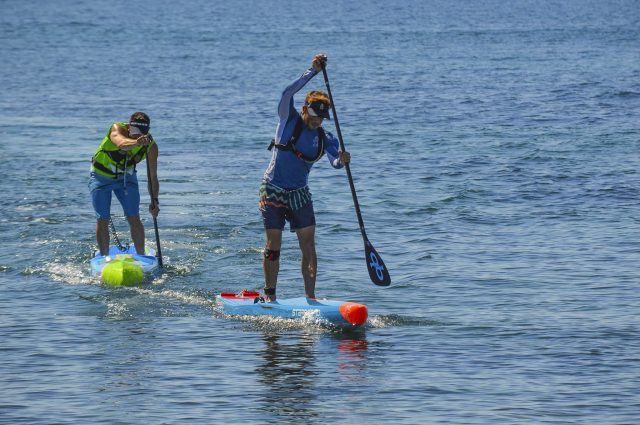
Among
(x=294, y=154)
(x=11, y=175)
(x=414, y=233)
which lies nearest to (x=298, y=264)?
(x=414, y=233)

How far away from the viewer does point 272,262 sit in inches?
536

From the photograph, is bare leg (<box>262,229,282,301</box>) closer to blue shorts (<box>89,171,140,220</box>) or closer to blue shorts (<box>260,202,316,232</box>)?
blue shorts (<box>260,202,316,232</box>)

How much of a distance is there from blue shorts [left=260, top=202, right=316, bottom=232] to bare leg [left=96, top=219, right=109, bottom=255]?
3638 millimetres

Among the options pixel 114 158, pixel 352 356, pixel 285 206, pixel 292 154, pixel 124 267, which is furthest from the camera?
pixel 114 158

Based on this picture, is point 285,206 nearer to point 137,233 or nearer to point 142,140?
point 142,140

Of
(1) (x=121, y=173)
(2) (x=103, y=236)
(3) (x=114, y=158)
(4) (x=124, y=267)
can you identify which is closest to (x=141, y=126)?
(3) (x=114, y=158)

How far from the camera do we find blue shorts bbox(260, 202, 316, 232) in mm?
13266

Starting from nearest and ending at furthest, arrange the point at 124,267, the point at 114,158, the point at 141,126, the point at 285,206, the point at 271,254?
the point at 285,206 → the point at 271,254 → the point at 141,126 → the point at 124,267 → the point at 114,158

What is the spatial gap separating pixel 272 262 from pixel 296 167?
117 centimetres

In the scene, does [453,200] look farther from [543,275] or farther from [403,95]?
[403,95]

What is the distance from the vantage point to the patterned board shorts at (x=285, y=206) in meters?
13.2

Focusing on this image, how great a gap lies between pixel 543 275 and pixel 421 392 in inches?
206

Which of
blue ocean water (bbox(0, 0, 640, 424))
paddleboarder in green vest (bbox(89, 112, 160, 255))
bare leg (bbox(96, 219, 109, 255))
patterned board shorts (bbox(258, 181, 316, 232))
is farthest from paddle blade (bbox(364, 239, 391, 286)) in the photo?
bare leg (bbox(96, 219, 109, 255))

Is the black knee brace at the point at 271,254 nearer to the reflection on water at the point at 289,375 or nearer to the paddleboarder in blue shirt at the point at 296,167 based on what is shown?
the paddleboarder in blue shirt at the point at 296,167
